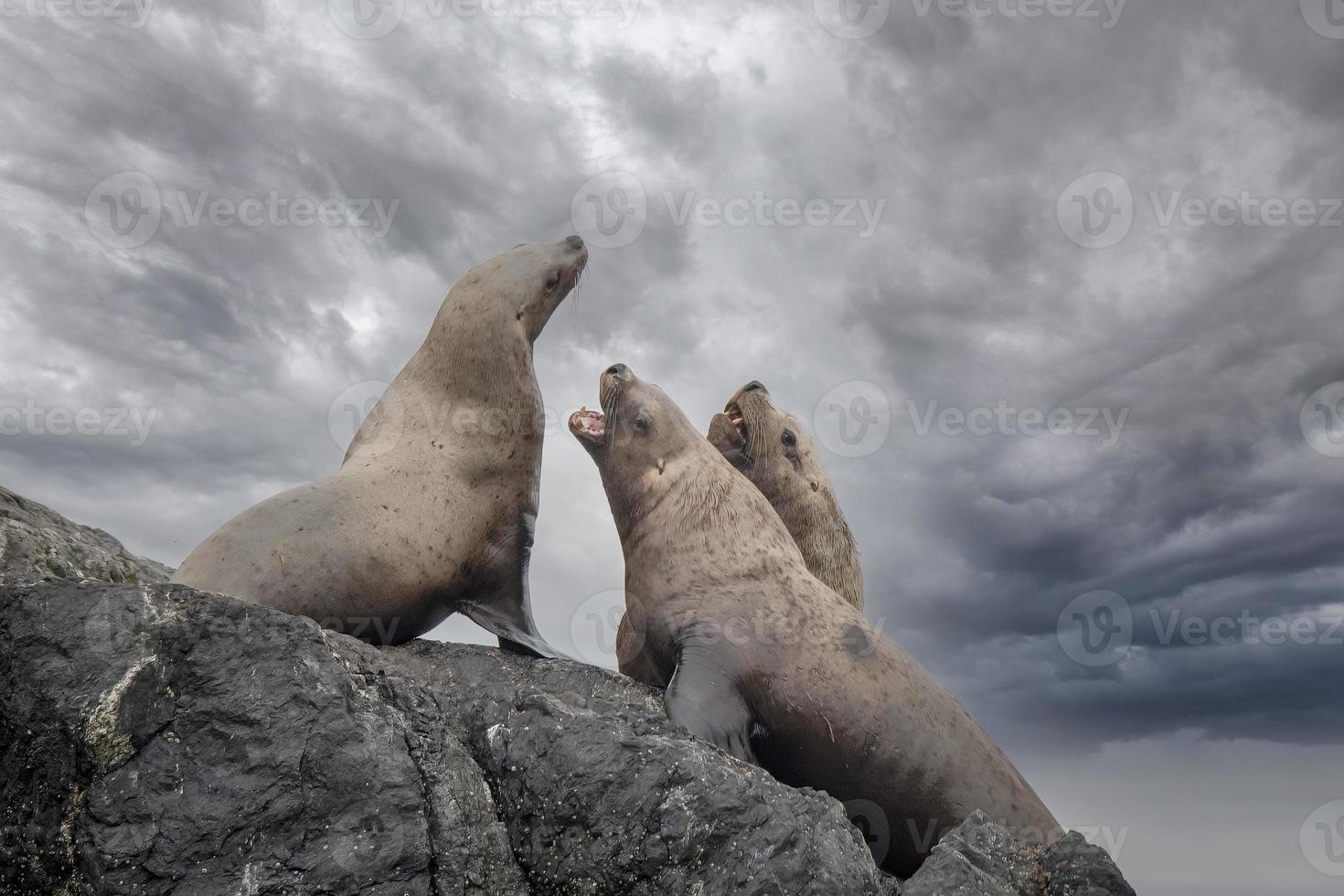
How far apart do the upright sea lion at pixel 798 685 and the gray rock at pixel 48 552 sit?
3020mm

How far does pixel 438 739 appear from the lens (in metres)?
3.83

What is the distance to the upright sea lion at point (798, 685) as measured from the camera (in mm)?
5742

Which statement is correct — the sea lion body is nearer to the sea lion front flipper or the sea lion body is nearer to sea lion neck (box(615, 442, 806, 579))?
sea lion neck (box(615, 442, 806, 579))

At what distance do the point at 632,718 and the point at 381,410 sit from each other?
4.21 metres

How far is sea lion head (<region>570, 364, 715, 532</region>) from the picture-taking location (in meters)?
6.77

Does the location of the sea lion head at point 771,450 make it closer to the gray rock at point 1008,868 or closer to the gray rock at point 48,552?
the gray rock at point 1008,868

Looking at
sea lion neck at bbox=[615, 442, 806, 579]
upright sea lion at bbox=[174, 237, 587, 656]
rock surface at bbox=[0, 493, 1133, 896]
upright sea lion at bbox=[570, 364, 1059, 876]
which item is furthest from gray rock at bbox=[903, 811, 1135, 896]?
upright sea lion at bbox=[174, 237, 587, 656]

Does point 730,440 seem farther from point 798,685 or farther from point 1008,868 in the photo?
point 1008,868

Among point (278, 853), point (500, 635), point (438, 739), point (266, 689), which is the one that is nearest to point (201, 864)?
point (278, 853)

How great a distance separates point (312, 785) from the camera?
3461 mm

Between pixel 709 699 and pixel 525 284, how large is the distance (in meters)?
3.60

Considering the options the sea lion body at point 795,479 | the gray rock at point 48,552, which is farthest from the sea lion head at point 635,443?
the gray rock at point 48,552

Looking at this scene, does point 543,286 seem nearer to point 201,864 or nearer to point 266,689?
point 266,689

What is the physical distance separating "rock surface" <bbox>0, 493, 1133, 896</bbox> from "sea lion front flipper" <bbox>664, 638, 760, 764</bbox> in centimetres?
132
